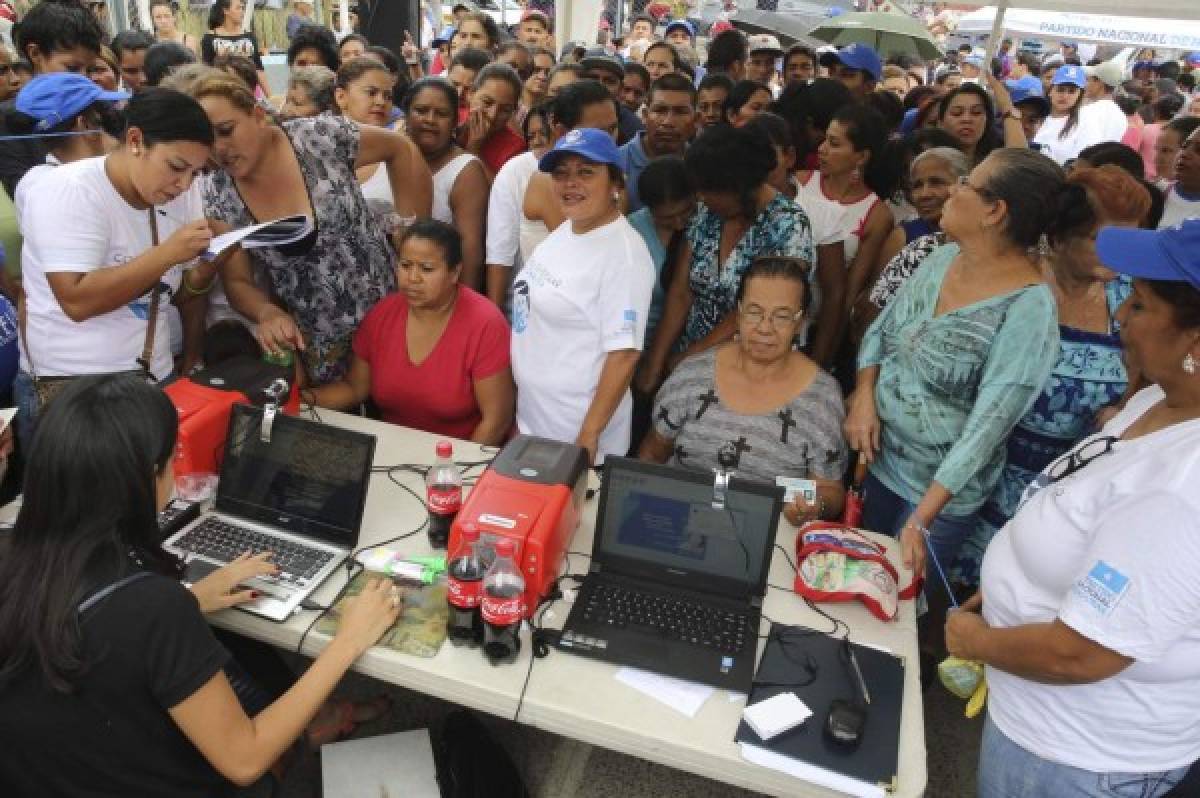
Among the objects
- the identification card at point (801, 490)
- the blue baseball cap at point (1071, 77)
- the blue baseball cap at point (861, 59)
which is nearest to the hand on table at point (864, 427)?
the identification card at point (801, 490)

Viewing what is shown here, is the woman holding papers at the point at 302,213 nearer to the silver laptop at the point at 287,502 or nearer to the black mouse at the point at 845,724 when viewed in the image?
the silver laptop at the point at 287,502

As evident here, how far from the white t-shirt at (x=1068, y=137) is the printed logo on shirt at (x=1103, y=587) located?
6.39m

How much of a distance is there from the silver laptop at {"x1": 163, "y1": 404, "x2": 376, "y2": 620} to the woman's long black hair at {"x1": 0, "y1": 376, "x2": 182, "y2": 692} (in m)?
0.49

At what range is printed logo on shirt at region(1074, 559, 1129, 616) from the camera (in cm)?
109

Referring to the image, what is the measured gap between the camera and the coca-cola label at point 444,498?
1.86 m

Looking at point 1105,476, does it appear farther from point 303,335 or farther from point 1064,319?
point 303,335

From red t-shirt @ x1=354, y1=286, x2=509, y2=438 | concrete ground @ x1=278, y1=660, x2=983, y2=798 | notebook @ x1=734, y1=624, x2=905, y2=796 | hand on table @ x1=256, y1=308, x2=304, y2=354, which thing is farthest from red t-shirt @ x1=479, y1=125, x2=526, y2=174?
notebook @ x1=734, y1=624, x2=905, y2=796

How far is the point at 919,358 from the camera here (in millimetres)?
2049

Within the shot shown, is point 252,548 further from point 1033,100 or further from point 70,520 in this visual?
point 1033,100

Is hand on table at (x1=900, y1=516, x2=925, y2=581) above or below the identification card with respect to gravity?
below

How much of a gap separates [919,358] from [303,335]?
197cm

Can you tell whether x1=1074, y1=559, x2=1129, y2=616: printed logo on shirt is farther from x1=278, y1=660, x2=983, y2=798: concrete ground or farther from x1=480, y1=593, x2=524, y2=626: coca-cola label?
x1=278, y1=660, x2=983, y2=798: concrete ground

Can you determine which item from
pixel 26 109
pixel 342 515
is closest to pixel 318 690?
pixel 342 515

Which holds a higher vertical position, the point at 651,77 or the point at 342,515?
the point at 651,77
